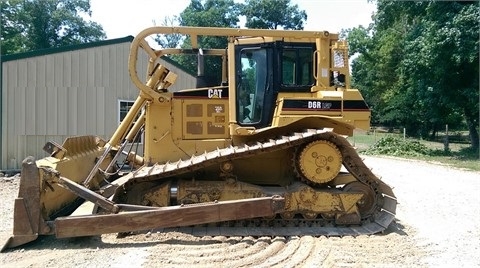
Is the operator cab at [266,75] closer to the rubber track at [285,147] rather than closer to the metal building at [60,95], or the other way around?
the rubber track at [285,147]

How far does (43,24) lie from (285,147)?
51.5m

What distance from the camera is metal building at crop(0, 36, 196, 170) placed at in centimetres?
1399

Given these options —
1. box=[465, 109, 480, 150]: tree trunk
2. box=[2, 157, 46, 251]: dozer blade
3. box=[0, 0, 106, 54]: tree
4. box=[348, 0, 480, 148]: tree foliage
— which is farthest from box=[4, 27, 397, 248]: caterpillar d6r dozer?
box=[0, 0, 106, 54]: tree

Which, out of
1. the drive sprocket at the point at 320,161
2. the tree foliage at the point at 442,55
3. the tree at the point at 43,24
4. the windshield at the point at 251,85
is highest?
the tree at the point at 43,24

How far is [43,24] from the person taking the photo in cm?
5072

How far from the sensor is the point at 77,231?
5.68 metres

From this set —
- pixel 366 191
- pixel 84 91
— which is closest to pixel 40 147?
pixel 84 91

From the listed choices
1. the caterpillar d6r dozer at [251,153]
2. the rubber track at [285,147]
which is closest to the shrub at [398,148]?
the rubber track at [285,147]

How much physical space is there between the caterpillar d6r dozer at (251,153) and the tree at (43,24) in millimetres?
42901

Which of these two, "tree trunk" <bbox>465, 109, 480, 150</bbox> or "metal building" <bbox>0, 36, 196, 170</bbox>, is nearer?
"metal building" <bbox>0, 36, 196, 170</bbox>

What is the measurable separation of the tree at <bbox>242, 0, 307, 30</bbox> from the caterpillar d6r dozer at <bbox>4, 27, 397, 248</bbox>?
145 ft

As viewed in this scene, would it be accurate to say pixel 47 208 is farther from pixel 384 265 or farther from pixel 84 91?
pixel 84 91

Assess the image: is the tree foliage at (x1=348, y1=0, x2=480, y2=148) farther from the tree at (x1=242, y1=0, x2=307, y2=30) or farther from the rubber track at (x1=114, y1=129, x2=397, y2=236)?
the tree at (x1=242, y1=0, x2=307, y2=30)

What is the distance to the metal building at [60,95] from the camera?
14.0 m
